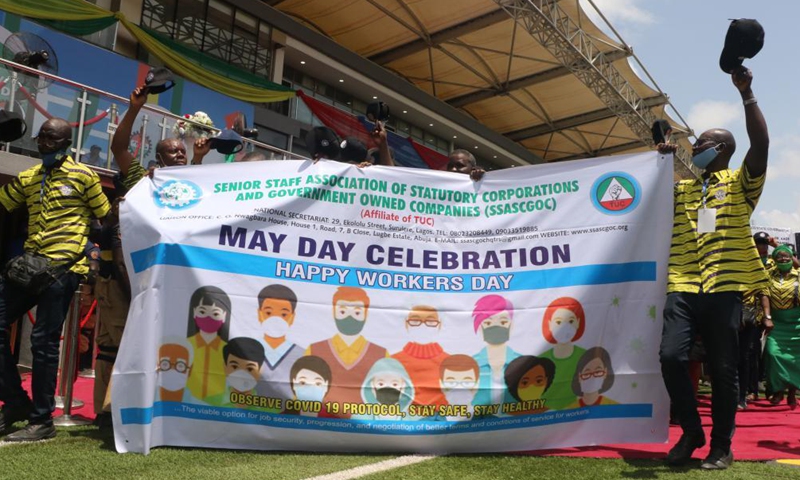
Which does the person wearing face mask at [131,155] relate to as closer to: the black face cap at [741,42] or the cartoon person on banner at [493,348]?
the cartoon person on banner at [493,348]

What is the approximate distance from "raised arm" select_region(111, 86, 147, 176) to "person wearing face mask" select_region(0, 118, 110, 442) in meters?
0.26

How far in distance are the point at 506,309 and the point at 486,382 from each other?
1.36ft

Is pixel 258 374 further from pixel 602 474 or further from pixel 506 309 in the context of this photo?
pixel 602 474

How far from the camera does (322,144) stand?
4.56m

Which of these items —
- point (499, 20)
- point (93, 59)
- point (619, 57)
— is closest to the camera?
point (93, 59)

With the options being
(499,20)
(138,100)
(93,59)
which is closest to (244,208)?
(138,100)

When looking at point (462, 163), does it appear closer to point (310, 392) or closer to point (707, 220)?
point (707, 220)

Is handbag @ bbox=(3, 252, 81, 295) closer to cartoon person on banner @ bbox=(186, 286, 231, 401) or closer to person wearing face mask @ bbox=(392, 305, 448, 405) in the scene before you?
cartoon person on banner @ bbox=(186, 286, 231, 401)

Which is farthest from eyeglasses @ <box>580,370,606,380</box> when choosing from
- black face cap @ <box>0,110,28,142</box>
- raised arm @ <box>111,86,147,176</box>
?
black face cap @ <box>0,110,28,142</box>

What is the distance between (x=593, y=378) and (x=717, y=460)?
694 mm

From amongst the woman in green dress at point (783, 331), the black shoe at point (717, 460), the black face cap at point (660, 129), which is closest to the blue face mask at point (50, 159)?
the black face cap at point (660, 129)

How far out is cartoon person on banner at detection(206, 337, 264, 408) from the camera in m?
3.29

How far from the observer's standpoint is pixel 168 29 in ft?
45.6

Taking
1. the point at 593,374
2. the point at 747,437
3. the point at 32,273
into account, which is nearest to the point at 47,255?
the point at 32,273
